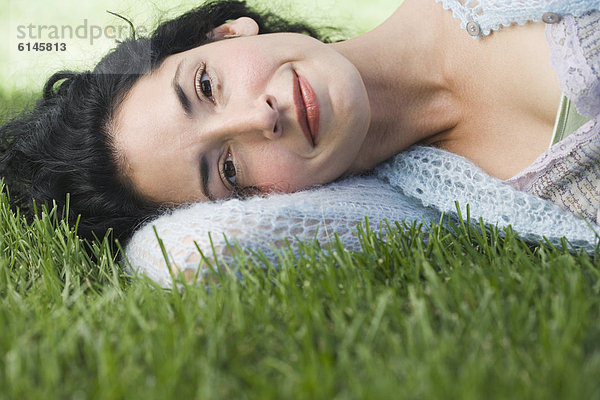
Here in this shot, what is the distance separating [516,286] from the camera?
1352 mm

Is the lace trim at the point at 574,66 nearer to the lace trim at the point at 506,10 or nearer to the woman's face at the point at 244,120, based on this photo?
the lace trim at the point at 506,10

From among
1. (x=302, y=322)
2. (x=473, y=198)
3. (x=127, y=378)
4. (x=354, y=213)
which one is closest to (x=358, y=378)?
(x=302, y=322)

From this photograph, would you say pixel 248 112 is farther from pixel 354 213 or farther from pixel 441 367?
pixel 441 367

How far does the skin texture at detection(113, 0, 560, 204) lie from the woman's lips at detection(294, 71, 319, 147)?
18mm

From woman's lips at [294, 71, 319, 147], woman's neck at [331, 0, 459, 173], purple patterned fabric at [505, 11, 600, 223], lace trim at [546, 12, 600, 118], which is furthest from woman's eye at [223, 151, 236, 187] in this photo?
lace trim at [546, 12, 600, 118]

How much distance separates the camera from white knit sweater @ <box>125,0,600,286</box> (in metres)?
1.82

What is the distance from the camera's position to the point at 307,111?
202 cm

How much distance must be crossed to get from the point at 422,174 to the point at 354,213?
43 centimetres

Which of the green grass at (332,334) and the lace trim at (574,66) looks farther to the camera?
the lace trim at (574,66)

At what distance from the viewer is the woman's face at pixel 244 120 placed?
200cm

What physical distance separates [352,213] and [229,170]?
0.43 metres

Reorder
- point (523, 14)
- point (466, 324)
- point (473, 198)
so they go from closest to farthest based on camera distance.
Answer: point (466, 324), point (523, 14), point (473, 198)

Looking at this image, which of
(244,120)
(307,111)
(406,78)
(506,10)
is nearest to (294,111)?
(307,111)

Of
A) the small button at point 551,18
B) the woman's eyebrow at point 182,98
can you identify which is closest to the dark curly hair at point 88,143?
the woman's eyebrow at point 182,98
